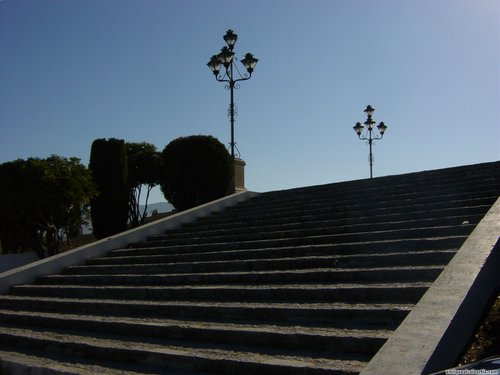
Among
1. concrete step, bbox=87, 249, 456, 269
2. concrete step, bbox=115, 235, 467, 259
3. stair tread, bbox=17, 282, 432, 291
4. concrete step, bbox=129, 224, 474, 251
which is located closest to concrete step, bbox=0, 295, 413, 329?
stair tread, bbox=17, 282, 432, 291

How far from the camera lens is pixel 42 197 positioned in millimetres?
13062

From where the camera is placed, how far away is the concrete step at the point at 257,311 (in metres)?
5.02

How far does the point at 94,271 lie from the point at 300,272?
421cm

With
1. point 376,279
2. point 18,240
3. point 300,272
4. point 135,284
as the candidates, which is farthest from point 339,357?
point 18,240

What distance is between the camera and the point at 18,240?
48.8ft

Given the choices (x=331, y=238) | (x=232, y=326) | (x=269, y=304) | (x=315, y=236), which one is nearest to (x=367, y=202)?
(x=315, y=236)

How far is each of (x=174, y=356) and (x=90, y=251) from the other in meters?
5.54

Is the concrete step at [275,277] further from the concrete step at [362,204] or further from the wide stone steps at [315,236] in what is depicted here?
the concrete step at [362,204]

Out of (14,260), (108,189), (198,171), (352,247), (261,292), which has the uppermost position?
(198,171)

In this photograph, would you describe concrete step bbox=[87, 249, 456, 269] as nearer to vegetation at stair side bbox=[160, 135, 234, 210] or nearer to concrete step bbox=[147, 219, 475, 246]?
concrete step bbox=[147, 219, 475, 246]

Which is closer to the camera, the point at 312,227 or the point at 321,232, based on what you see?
the point at 321,232

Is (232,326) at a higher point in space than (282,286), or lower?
lower

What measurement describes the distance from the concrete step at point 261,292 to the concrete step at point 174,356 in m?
1.13

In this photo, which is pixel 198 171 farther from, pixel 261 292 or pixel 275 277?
pixel 261 292
